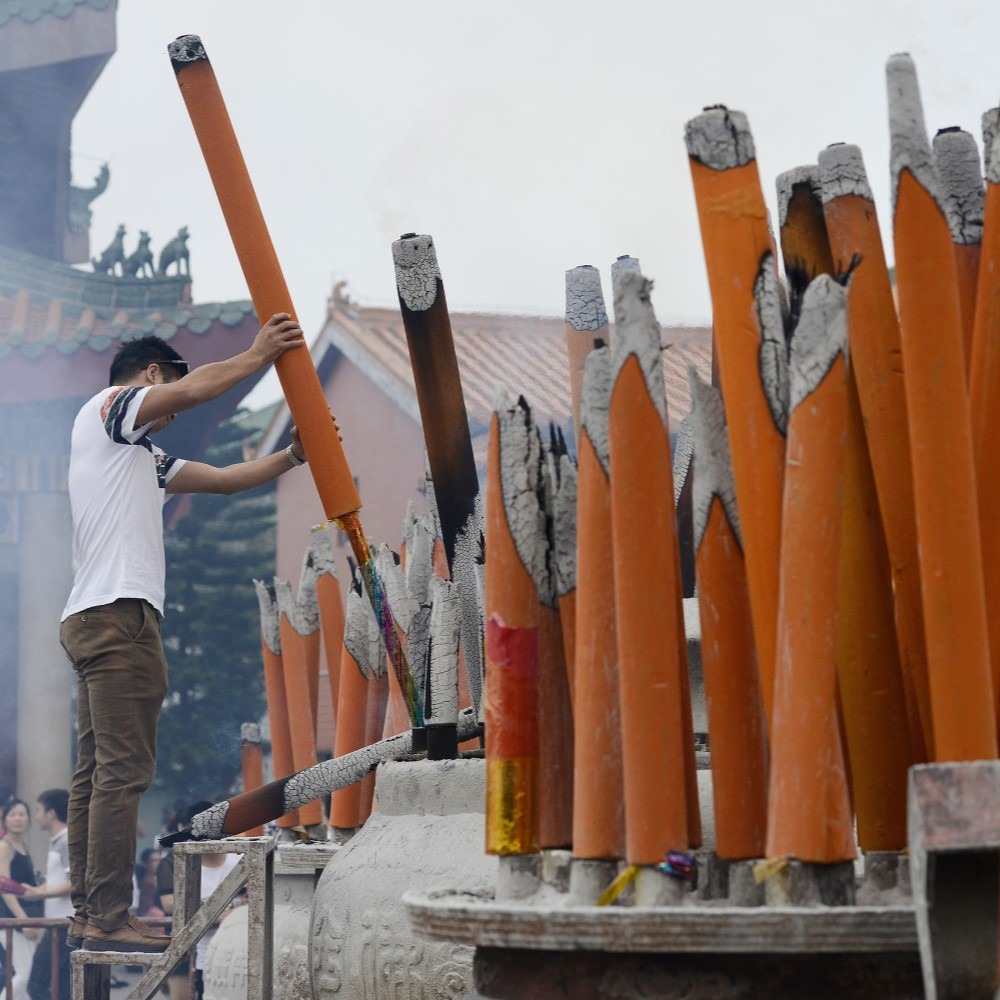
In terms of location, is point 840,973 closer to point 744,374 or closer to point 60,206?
point 744,374

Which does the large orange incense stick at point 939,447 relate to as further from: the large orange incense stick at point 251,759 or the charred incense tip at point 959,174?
the large orange incense stick at point 251,759

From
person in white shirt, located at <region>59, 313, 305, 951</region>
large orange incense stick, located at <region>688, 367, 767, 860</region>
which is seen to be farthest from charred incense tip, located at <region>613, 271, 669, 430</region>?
person in white shirt, located at <region>59, 313, 305, 951</region>

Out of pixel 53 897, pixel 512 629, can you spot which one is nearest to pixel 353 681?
pixel 512 629

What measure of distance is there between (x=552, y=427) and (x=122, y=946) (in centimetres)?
196

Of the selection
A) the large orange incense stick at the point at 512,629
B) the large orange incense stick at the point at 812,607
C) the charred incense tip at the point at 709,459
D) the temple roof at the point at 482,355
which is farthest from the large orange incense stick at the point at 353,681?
the temple roof at the point at 482,355

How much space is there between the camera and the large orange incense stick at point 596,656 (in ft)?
5.51

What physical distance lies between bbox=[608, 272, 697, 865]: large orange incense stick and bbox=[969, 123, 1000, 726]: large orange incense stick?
341 millimetres

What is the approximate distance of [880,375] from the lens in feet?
5.91

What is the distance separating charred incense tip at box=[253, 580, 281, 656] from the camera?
14.6 ft

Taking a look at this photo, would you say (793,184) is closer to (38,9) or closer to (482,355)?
(38,9)

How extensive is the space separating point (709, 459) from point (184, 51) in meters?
1.69

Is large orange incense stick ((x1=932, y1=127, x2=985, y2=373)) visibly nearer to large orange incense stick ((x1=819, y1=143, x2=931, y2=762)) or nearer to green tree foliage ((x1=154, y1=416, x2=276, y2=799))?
large orange incense stick ((x1=819, y1=143, x2=931, y2=762))

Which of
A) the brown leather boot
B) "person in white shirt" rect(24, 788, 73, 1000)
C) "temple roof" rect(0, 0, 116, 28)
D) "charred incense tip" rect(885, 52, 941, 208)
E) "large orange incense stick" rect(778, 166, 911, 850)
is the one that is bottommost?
"person in white shirt" rect(24, 788, 73, 1000)

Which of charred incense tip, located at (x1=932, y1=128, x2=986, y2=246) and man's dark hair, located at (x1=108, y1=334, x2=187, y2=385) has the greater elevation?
man's dark hair, located at (x1=108, y1=334, x2=187, y2=385)
